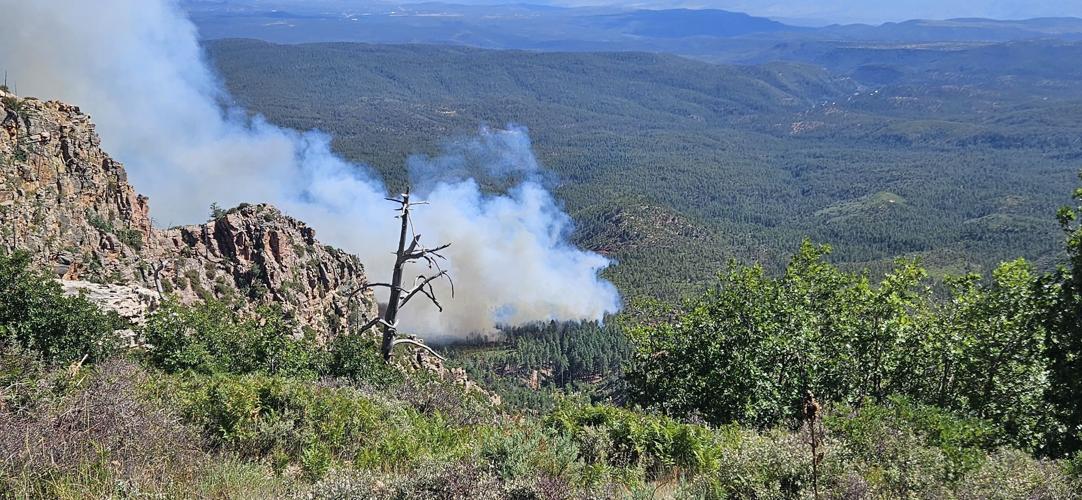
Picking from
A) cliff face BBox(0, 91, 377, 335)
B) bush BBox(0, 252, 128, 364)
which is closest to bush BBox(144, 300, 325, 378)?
bush BBox(0, 252, 128, 364)

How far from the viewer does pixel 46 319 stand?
15883 millimetres

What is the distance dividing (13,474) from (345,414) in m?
3.80

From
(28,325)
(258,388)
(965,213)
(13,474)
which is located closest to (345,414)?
(258,388)

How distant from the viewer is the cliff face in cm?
3675

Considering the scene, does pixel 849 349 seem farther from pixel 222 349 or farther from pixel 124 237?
pixel 124 237

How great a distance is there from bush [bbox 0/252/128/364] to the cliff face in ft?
46.6

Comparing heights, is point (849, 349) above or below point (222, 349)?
above

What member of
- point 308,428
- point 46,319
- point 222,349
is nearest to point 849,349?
point 308,428

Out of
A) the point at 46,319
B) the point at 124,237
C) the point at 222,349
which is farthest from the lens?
the point at 124,237

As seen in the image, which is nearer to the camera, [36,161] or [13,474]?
[13,474]

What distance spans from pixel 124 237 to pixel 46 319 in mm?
31302

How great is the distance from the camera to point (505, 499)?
19.6 ft

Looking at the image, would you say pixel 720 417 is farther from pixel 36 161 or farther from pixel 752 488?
pixel 36 161

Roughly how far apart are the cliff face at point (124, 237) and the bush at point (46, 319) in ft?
46.6
